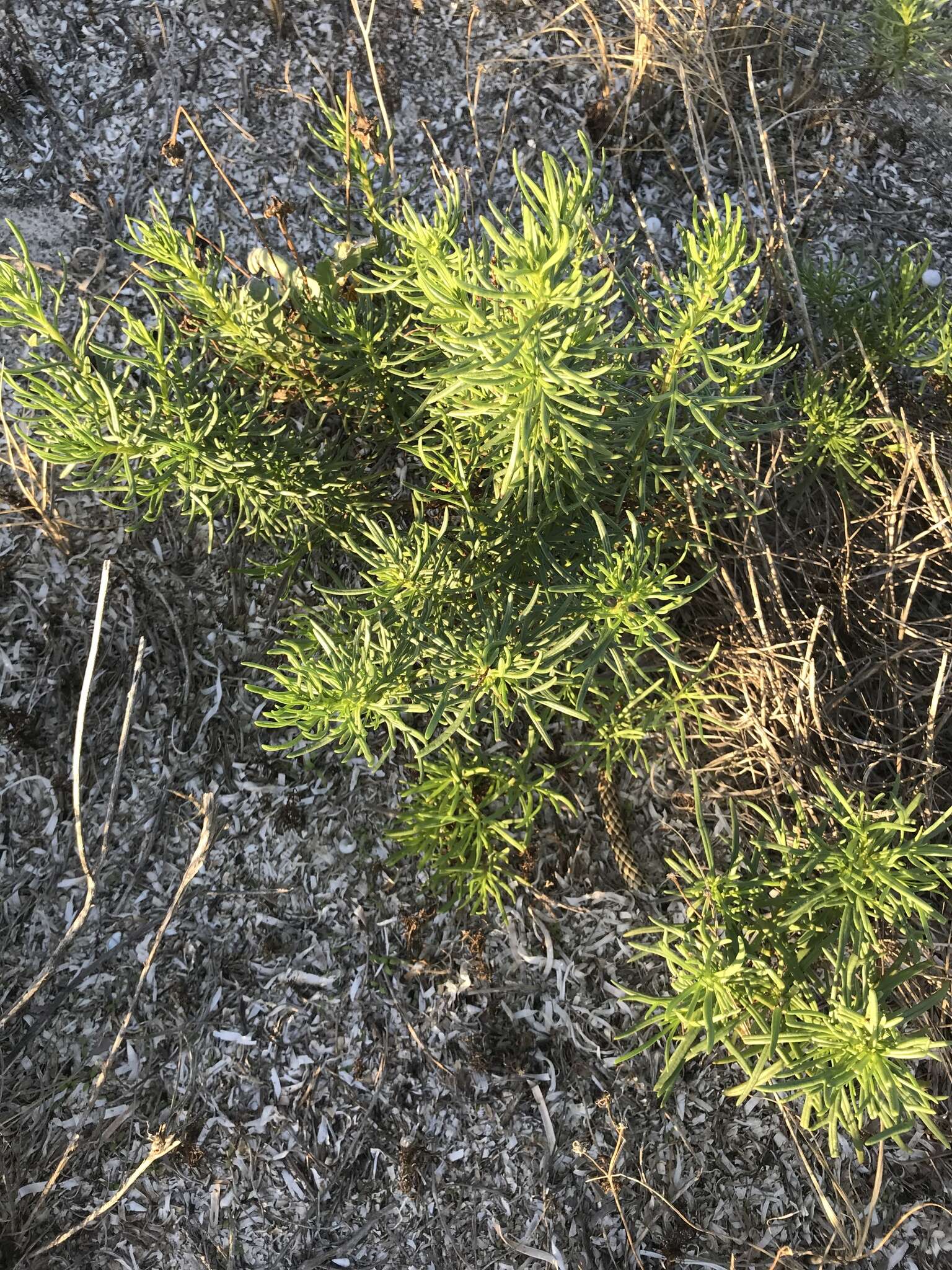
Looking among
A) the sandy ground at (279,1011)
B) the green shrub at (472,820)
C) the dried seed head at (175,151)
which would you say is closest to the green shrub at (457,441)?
the green shrub at (472,820)

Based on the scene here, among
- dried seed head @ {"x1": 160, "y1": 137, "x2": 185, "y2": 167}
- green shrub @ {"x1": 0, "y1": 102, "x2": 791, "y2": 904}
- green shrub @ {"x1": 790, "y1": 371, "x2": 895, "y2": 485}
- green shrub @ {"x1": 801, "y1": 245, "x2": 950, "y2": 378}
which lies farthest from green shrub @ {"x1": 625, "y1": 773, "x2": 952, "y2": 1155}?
dried seed head @ {"x1": 160, "y1": 137, "x2": 185, "y2": 167}

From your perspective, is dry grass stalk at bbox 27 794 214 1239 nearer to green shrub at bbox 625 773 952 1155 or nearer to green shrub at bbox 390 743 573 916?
green shrub at bbox 390 743 573 916

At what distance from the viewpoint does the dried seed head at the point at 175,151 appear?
107 inches

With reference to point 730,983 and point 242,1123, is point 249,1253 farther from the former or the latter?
point 730,983

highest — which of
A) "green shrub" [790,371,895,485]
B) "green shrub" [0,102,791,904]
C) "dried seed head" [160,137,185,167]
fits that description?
"dried seed head" [160,137,185,167]

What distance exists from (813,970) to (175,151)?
117 inches

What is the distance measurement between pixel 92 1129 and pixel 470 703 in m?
1.56

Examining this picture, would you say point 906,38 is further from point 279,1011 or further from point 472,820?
point 279,1011

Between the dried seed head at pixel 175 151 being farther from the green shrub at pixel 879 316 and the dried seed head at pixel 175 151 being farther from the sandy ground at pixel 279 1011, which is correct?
the green shrub at pixel 879 316

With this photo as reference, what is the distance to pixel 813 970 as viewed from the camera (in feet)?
5.68

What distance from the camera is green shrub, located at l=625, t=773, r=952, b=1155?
1400 mm

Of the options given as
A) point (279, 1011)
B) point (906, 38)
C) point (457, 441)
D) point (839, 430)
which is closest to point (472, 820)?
point (279, 1011)

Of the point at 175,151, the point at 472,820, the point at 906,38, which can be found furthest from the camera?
the point at 175,151

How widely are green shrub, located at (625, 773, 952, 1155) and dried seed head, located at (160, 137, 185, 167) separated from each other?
2.59 metres
